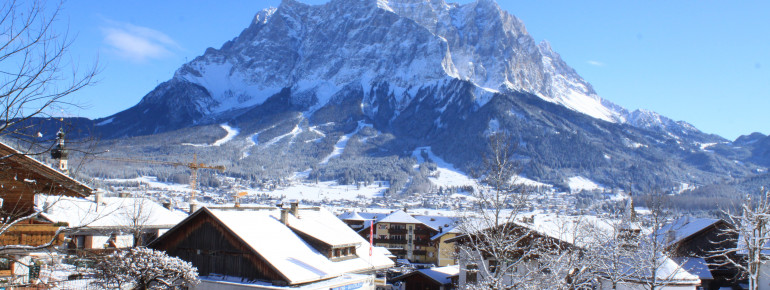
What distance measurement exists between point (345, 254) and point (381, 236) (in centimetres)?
5027

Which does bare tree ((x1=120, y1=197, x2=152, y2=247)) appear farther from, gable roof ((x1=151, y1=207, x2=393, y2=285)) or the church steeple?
the church steeple

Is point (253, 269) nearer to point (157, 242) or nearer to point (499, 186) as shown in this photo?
point (157, 242)

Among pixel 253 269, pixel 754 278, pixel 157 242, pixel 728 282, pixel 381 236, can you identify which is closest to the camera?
pixel 754 278

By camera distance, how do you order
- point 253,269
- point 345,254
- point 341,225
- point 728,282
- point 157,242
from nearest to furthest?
point 253,269 → point 157,242 → point 345,254 → point 341,225 → point 728,282

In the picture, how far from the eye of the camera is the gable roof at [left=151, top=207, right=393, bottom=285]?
2880 centimetres

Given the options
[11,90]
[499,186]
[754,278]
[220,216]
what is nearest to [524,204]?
[499,186]

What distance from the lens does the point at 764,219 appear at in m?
22.6

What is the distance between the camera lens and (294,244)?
32.1 meters

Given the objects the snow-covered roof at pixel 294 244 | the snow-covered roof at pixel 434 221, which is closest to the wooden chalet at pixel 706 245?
the snow-covered roof at pixel 294 244

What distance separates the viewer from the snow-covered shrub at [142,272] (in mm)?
22439

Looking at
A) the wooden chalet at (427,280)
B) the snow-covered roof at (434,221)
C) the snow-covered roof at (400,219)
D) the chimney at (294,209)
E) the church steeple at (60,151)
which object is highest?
the church steeple at (60,151)

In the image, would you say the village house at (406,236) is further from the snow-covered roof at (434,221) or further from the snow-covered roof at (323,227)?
the snow-covered roof at (323,227)

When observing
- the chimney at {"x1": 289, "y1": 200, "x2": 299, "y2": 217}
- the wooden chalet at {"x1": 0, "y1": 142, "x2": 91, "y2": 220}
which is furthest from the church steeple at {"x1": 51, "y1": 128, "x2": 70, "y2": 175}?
the chimney at {"x1": 289, "y1": 200, "x2": 299, "y2": 217}

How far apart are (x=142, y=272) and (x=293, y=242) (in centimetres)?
1025
